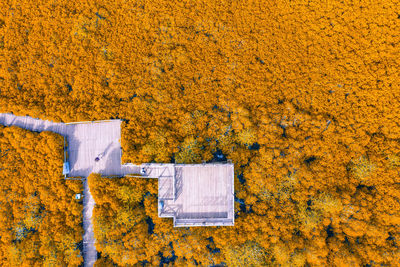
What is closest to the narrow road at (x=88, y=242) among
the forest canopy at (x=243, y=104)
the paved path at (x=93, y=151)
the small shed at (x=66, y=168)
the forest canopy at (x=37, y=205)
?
the paved path at (x=93, y=151)

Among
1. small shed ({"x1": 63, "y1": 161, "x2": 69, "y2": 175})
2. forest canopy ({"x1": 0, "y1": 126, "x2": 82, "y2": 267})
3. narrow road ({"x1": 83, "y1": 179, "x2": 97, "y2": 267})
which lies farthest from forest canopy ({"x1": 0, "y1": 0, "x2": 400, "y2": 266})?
small shed ({"x1": 63, "y1": 161, "x2": 69, "y2": 175})

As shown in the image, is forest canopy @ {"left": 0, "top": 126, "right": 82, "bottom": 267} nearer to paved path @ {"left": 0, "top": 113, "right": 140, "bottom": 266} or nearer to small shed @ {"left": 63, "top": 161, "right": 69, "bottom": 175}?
small shed @ {"left": 63, "top": 161, "right": 69, "bottom": 175}

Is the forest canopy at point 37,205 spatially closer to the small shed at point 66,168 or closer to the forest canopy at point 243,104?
the small shed at point 66,168

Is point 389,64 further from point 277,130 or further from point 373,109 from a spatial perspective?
point 277,130

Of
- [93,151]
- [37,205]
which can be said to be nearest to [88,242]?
[37,205]

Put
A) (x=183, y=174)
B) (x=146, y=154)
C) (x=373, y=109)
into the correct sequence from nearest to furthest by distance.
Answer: (x=183, y=174) → (x=146, y=154) → (x=373, y=109)

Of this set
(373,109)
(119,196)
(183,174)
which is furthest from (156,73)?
(373,109)
